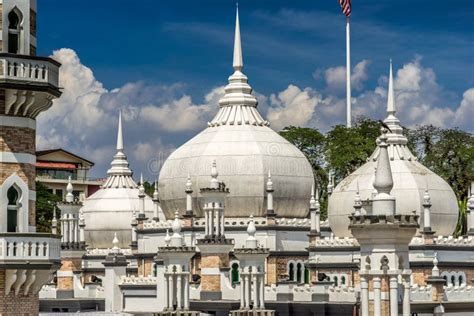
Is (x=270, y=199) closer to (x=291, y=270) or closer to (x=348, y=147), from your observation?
(x=291, y=270)

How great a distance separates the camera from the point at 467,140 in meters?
80.4

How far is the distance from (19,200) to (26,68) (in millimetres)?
2977

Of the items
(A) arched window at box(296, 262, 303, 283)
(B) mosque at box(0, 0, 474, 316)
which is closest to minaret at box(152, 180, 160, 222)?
(B) mosque at box(0, 0, 474, 316)

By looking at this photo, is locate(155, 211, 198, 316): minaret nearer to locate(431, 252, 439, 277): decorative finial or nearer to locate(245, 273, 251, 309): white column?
locate(245, 273, 251, 309): white column

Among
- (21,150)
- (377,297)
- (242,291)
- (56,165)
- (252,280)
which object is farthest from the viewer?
(56,165)

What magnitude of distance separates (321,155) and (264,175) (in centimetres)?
2027

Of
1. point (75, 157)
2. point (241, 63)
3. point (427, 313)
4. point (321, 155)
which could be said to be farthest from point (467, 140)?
point (75, 157)

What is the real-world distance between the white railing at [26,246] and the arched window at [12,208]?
2.38ft

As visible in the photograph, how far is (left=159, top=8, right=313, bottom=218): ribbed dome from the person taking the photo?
204 feet

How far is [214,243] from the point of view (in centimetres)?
5581

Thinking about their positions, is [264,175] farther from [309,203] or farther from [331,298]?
[331,298]

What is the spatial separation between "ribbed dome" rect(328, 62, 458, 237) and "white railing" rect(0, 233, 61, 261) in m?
30.2

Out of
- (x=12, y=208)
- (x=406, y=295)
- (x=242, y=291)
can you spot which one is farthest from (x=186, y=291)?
(x=12, y=208)

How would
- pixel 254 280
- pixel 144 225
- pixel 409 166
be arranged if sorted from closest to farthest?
1. pixel 254 280
2. pixel 409 166
3. pixel 144 225
